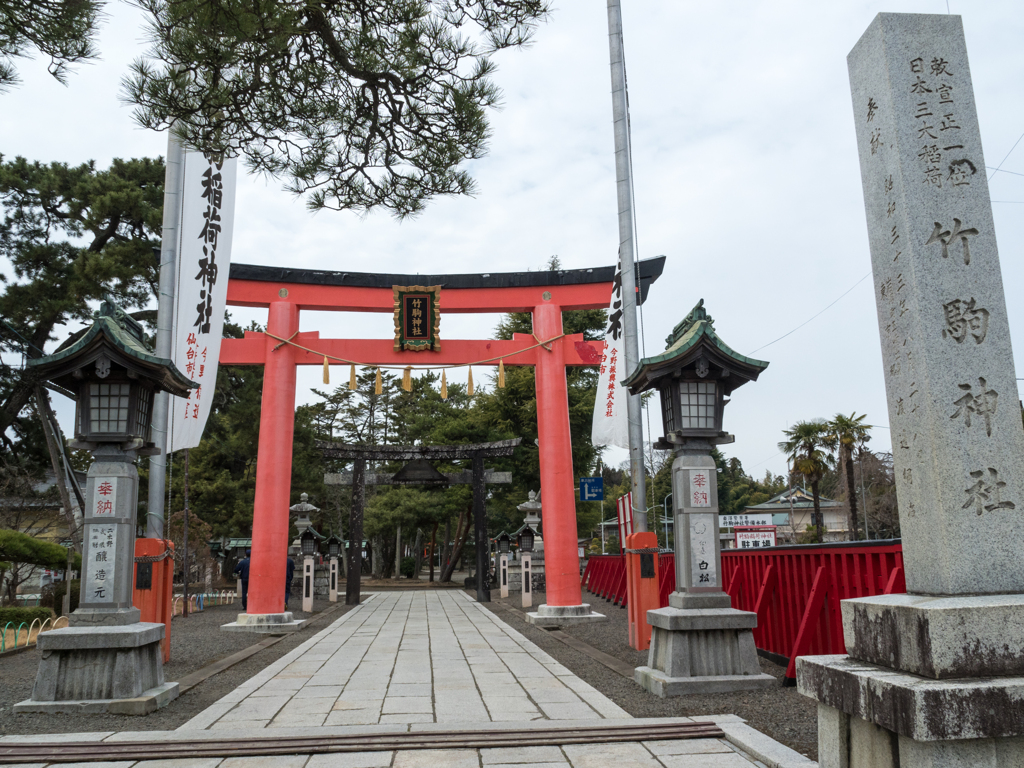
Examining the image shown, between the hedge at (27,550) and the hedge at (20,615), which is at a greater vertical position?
the hedge at (27,550)

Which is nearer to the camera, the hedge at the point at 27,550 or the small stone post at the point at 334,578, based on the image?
the hedge at the point at 27,550

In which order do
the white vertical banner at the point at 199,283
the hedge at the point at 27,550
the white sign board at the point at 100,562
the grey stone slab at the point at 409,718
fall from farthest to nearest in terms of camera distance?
1. the hedge at the point at 27,550
2. the white vertical banner at the point at 199,283
3. the white sign board at the point at 100,562
4. the grey stone slab at the point at 409,718

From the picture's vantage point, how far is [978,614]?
271 cm

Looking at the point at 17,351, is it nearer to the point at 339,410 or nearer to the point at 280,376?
the point at 280,376

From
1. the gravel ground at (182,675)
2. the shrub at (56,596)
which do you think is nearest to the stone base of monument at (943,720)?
the gravel ground at (182,675)

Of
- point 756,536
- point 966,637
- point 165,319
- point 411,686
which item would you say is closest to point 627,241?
point 165,319

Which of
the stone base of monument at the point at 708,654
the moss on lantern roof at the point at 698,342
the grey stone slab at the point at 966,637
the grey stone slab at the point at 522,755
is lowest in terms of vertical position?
the grey stone slab at the point at 522,755

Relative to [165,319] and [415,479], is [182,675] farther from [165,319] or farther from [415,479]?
[415,479]

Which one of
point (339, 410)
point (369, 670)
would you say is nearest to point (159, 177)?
point (369, 670)

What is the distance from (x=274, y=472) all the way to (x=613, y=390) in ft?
19.5

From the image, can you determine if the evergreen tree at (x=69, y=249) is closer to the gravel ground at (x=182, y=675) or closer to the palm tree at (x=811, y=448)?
the gravel ground at (x=182, y=675)

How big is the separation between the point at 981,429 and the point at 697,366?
11.5ft

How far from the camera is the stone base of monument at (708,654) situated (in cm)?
575

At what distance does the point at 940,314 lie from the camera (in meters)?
3.13
